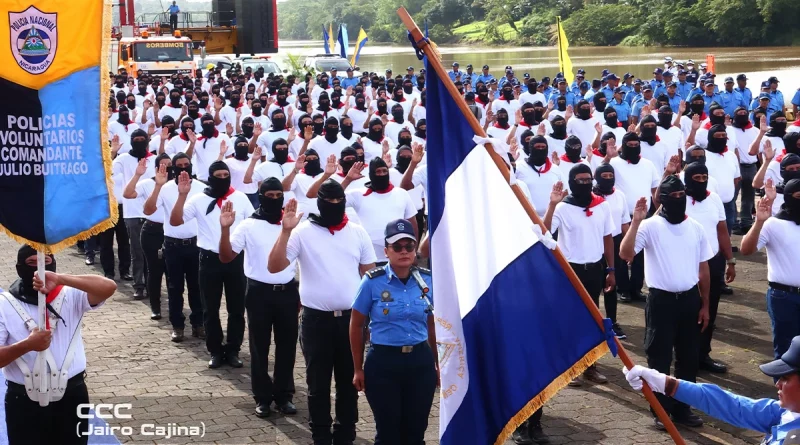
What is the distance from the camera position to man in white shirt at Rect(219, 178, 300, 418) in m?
8.04

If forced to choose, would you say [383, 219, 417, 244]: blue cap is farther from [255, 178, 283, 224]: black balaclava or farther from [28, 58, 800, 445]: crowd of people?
[255, 178, 283, 224]: black balaclava

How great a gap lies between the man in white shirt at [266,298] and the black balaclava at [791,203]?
3793 mm

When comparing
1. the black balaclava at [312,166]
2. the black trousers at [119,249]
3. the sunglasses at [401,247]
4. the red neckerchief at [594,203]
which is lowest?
the black trousers at [119,249]

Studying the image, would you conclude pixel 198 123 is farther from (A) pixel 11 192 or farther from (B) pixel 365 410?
(A) pixel 11 192

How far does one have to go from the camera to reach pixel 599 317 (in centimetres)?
496

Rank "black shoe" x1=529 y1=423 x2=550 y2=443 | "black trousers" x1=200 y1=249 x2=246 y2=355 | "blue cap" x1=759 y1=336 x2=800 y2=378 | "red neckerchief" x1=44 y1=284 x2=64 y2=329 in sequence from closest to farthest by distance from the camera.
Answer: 1. "blue cap" x1=759 y1=336 x2=800 y2=378
2. "red neckerchief" x1=44 y1=284 x2=64 y2=329
3. "black shoe" x1=529 y1=423 x2=550 y2=443
4. "black trousers" x1=200 y1=249 x2=246 y2=355

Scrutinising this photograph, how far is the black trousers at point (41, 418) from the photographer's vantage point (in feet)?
18.7

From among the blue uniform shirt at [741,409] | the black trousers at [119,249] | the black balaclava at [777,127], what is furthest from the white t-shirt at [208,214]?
the black balaclava at [777,127]

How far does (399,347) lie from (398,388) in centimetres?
25

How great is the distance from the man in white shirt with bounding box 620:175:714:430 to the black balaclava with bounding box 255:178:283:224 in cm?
274

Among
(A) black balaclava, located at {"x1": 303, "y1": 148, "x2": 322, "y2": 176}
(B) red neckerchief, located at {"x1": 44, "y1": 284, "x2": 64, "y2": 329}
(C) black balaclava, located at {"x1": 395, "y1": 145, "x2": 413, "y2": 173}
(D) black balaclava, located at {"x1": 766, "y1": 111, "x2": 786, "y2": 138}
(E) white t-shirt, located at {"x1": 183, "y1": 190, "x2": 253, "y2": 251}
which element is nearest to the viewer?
(B) red neckerchief, located at {"x1": 44, "y1": 284, "x2": 64, "y2": 329}

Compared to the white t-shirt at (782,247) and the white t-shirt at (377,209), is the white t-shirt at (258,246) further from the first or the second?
the white t-shirt at (782,247)

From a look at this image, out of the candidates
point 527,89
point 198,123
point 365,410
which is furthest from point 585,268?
point 527,89

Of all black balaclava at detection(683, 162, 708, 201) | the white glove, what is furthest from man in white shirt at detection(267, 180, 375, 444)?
black balaclava at detection(683, 162, 708, 201)
